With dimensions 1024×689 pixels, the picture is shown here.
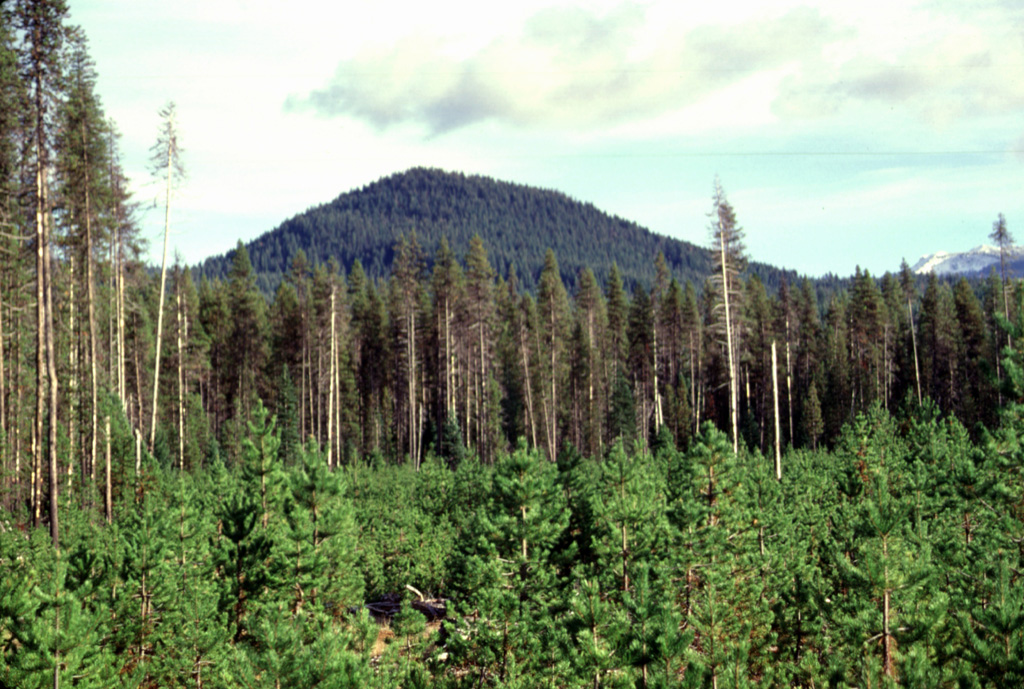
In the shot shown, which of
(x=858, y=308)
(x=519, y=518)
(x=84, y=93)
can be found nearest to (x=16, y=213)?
(x=84, y=93)

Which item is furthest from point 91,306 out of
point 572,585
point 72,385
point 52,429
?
point 572,585

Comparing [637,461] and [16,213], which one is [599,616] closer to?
[637,461]

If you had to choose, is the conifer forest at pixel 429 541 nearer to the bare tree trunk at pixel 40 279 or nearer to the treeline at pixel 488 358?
the bare tree trunk at pixel 40 279

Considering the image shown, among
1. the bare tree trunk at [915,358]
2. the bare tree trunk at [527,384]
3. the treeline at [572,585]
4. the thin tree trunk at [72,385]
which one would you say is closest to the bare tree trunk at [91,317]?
the thin tree trunk at [72,385]

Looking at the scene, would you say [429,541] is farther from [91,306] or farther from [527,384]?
[527,384]

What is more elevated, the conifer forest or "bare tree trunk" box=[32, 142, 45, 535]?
"bare tree trunk" box=[32, 142, 45, 535]

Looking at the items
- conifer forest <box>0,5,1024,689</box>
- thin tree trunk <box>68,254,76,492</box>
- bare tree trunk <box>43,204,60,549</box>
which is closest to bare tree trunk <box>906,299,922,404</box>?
conifer forest <box>0,5,1024,689</box>

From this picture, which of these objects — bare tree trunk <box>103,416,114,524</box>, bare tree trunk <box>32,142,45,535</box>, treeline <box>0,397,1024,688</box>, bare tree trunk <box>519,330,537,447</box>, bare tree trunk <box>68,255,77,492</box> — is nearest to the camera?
treeline <box>0,397,1024,688</box>

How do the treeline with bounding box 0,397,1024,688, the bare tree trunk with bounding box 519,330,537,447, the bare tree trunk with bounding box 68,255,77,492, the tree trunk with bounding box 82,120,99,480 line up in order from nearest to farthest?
the treeline with bounding box 0,397,1024,688, the tree trunk with bounding box 82,120,99,480, the bare tree trunk with bounding box 68,255,77,492, the bare tree trunk with bounding box 519,330,537,447

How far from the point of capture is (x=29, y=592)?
1476 cm

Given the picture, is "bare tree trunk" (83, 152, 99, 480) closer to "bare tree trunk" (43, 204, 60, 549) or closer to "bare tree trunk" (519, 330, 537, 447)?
"bare tree trunk" (43, 204, 60, 549)

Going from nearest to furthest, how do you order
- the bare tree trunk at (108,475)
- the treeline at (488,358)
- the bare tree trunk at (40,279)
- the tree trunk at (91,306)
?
the bare tree trunk at (40,279), the bare tree trunk at (108,475), the tree trunk at (91,306), the treeline at (488,358)

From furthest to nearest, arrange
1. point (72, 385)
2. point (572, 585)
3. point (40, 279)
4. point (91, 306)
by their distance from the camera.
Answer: point (72, 385) → point (91, 306) → point (40, 279) → point (572, 585)

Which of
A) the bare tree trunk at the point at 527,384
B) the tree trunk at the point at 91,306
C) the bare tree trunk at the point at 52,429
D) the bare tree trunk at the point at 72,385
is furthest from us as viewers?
the bare tree trunk at the point at 527,384
